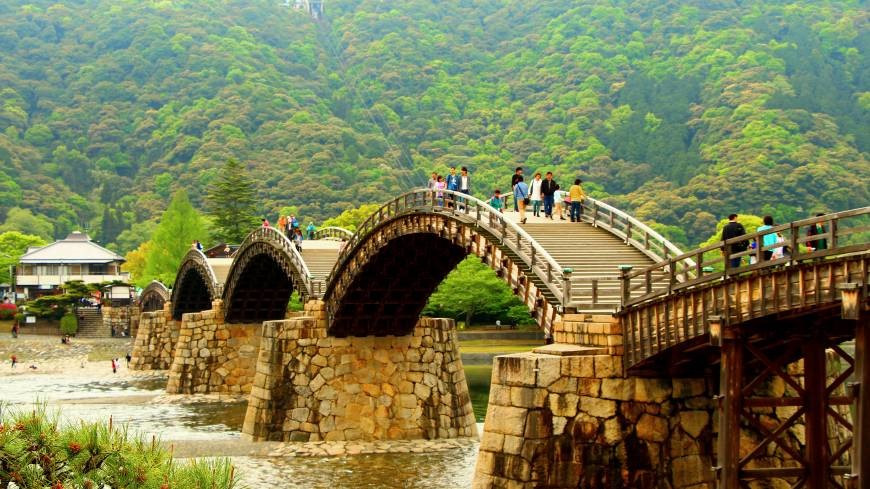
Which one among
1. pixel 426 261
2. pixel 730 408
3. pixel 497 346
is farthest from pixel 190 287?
pixel 730 408

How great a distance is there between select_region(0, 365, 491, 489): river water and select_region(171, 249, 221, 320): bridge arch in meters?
5.97

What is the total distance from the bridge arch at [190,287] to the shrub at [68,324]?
23271 millimetres

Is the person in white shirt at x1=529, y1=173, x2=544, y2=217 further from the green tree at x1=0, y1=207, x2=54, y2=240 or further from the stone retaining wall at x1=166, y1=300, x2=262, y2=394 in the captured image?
the green tree at x1=0, y1=207, x2=54, y2=240

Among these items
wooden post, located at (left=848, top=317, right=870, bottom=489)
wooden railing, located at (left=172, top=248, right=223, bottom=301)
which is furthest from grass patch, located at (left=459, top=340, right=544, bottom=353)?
wooden post, located at (left=848, top=317, right=870, bottom=489)

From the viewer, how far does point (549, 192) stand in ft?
90.8

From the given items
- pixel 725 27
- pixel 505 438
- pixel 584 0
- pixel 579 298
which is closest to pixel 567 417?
pixel 505 438

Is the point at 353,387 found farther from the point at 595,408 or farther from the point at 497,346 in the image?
the point at 497,346

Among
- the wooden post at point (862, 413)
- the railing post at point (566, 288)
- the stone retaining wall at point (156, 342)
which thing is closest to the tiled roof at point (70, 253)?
the stone retaining wall at point (156, 342)

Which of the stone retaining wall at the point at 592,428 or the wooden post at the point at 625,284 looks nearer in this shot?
the stone retaining wall at the point at 592,428

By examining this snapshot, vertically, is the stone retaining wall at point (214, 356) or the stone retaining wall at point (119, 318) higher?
the stone retaining wall at point (119, 318)

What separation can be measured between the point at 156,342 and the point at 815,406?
54751 mm

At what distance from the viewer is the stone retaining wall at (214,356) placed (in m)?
49.6

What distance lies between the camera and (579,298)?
20.8 metres

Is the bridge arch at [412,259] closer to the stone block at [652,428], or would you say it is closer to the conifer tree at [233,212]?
the stone block at [652,428]
